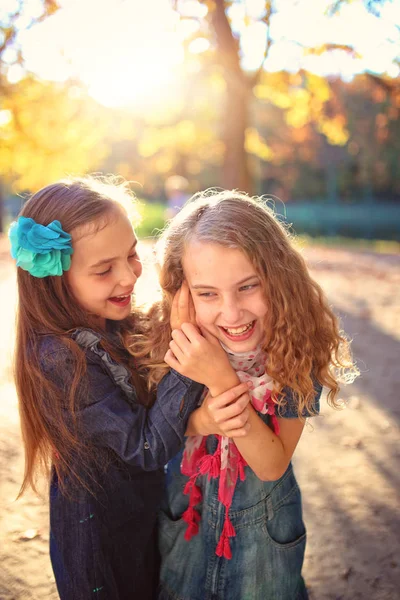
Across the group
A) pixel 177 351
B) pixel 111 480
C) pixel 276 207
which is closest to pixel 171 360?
pixel 177 351

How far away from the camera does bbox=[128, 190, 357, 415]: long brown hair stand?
180 centimetres

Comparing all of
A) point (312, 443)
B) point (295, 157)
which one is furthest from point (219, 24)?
point (295, 157)

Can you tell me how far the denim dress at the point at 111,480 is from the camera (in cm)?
179

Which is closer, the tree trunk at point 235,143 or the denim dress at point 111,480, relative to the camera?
the denim dress at point 111,480

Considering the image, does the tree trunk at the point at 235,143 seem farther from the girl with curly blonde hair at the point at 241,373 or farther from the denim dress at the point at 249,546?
the denim dress at the point at 249,546

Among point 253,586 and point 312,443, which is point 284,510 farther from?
point 312,443

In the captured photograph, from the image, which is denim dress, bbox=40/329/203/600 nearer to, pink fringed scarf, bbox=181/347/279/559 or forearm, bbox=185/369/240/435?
forearm, bbox=185/369/240/435

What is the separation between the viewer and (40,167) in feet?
39.3

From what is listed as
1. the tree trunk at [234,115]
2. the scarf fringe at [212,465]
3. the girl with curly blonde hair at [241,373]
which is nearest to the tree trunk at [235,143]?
the tree trunk at [234,115]

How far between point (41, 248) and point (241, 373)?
0.81 meters

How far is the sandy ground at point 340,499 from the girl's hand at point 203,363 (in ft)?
1.47

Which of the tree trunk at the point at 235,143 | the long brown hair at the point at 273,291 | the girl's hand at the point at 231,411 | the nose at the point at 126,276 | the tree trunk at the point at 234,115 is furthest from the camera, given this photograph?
the tree trunk at the point at 235,143

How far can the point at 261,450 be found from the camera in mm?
1755

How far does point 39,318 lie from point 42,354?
5.7 inches
